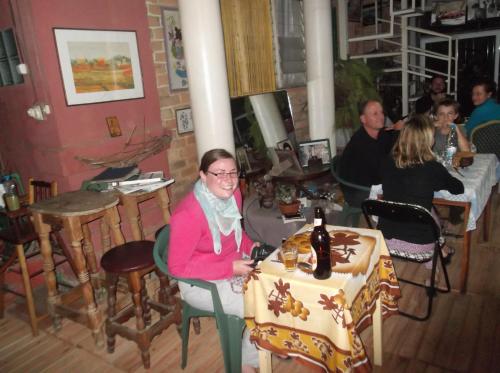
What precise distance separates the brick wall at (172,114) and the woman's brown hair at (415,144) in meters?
1.81

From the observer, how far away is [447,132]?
295 centimetres

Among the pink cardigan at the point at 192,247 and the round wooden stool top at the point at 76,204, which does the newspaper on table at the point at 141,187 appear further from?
the pink cardigan at the point at 192,247

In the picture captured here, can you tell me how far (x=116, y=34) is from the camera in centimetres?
279

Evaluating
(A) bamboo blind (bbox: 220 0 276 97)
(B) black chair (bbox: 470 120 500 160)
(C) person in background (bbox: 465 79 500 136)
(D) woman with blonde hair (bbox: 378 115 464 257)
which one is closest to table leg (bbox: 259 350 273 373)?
(D) woman with blonde hair (bbox: 378 115 464 257)

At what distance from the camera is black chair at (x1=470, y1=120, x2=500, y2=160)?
333 cm

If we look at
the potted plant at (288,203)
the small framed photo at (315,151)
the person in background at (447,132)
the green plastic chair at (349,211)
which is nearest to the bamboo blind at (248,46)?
the small framed photo at (315,151)

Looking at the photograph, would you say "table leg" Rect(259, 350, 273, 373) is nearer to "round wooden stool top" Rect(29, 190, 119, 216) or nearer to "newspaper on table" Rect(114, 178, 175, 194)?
"round wooden stool top" Rect(29, 190, 119, 216)

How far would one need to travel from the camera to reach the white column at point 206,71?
2756 mm

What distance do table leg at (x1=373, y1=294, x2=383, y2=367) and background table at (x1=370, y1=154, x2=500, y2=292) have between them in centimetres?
84

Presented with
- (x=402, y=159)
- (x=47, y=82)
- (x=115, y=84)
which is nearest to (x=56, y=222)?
(x=47, y=82)

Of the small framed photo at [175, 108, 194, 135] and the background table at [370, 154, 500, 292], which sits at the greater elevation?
the small framed photo at [175, 108, 194, 135]

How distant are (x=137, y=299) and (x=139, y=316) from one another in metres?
0.09

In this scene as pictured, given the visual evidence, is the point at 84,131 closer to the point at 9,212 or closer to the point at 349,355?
the point at 9,212

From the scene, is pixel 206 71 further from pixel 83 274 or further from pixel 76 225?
pixel 83 274
